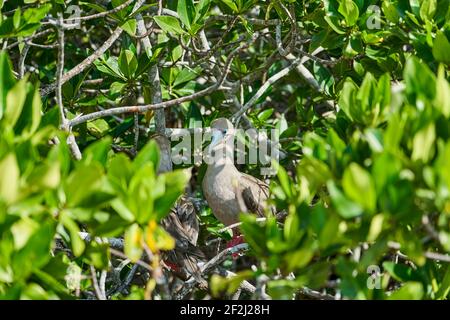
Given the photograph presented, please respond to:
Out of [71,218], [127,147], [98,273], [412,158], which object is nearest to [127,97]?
[127,147]

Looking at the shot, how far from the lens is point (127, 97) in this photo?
6.19 metres

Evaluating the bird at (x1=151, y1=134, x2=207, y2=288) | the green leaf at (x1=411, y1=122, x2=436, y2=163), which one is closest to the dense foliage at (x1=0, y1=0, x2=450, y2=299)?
the green leaf at (x1=411, y1=122, x2=436, y2=163)

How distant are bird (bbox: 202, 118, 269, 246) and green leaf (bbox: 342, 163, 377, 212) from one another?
3.06 meters

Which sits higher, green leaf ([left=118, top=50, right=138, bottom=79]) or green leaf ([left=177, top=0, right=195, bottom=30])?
green leaf ([left=177, top=0, right=195, bottom=30])

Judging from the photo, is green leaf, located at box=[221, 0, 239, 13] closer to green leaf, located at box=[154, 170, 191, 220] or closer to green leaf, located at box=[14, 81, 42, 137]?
green leaf, located at box=[14, 81, 42, 137]

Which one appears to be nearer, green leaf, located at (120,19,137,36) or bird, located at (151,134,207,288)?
green leaf, located at (120,19,137,36)

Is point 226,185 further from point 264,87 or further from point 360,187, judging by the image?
point 360,187

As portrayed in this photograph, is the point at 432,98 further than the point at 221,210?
No

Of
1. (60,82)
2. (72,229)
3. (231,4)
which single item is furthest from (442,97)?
(231,4)

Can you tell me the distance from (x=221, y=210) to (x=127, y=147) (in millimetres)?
894

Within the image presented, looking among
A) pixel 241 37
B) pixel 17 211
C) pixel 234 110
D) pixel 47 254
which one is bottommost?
pixel 234 110

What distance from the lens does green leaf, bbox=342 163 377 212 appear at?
10.8 ft

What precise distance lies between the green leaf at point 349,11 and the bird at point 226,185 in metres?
1.39

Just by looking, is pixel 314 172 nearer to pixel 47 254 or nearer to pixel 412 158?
pixel 412 158
